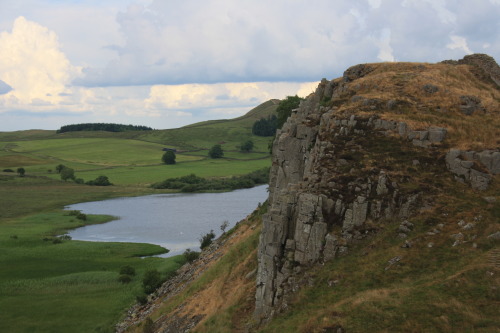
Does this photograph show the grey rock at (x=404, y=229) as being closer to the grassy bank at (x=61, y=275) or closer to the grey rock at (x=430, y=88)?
the grey rock at (x=430, y=88)

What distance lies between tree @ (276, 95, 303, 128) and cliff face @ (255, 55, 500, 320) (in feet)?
93.0

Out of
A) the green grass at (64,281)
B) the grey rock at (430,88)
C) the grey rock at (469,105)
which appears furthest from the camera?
the green grass at (64,281)

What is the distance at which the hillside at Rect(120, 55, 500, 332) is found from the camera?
2297 centimetres

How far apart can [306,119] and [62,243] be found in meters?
64.2

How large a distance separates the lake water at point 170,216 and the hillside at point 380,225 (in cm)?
5212

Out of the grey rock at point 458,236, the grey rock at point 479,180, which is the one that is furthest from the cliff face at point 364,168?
the grey rock at point 458,236

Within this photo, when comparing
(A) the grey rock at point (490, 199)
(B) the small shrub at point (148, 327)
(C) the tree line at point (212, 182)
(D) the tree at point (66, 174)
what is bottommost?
(B) the small shrub at point (148, 327)

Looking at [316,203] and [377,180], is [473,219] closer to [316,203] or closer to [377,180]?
[377,180]

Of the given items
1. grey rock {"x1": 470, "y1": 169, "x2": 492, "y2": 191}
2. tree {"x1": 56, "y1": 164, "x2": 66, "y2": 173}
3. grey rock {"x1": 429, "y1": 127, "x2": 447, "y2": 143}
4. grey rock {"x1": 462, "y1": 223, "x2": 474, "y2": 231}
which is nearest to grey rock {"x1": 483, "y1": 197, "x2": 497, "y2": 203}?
grey rock {"x1": 470, "y1": 169, "x2": 492, "y2": 191}

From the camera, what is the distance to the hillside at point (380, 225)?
75.4ft

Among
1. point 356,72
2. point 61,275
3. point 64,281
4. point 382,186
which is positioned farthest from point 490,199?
point 61,275

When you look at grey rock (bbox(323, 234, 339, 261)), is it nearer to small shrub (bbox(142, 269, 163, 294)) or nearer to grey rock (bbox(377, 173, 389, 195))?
grey rock (bbox(377, 173, 389, 195))

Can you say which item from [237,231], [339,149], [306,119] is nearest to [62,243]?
[237,231]

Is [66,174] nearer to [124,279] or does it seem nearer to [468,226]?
[124,279]
